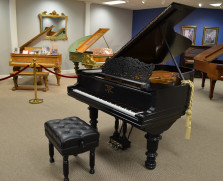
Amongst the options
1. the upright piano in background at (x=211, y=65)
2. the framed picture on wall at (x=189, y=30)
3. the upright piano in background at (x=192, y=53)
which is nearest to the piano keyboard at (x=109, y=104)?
the upright piano in background at (x=211, y=65)

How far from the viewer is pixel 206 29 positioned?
870 centimetres

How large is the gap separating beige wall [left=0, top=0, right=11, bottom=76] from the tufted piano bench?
5.51 m

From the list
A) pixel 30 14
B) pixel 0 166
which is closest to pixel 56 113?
pixel 0 166

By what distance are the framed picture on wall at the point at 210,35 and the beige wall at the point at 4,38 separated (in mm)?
7169

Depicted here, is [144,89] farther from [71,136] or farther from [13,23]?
[13,23]

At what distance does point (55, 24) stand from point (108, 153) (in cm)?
604

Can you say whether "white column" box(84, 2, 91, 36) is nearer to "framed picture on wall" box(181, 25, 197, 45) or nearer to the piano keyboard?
"framed picture on wall" box(181, 25, 197, 45)

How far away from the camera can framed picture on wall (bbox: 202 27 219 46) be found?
866 cm

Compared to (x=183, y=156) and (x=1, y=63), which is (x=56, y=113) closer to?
(x=183, y=156)

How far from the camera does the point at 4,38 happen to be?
6754mm

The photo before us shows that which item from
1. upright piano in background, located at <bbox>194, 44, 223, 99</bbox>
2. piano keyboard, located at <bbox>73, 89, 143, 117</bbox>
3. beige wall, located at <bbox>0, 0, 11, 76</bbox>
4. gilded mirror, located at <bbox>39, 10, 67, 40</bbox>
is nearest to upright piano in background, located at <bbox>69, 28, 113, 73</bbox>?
gilded mirror, located at <bbox>39, 10, 67, 40</bbox>

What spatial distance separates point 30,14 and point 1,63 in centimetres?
181

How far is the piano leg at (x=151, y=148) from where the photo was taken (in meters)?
2.24

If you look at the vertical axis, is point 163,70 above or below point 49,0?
below
